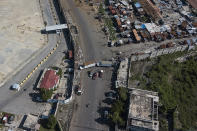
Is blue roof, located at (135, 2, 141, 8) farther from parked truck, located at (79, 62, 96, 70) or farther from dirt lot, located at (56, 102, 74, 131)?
dirt lot, located at (56, 102, 74, 131)

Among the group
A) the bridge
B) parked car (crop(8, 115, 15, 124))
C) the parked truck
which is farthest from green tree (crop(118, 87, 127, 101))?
the bridge

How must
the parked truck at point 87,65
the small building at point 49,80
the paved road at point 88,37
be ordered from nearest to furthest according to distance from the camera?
the small building at point 49,80 → the parked truck at point 87,65 → the paved road at point 88,37

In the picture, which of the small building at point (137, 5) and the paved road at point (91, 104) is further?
the small building at point (137, 5)

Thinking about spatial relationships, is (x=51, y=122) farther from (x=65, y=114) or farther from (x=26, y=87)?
(x=26, y=87)

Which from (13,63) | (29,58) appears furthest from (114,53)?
(13,63)

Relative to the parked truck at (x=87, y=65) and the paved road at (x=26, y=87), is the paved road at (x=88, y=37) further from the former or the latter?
the paved road at (x=26, y=87)

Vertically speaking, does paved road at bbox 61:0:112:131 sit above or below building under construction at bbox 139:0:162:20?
below

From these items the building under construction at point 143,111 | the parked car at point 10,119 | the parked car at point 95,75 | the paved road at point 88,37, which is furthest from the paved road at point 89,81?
the parked car at point 10,119
